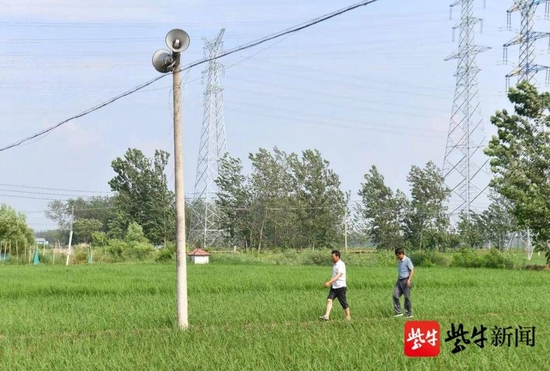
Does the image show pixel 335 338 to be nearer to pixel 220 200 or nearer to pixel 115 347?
pixel 115 347

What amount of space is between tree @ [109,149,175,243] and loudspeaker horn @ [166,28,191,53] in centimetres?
4857

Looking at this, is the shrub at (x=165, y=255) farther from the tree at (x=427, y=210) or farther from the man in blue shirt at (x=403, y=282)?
the man in blue shirt at (x=403, y=282)

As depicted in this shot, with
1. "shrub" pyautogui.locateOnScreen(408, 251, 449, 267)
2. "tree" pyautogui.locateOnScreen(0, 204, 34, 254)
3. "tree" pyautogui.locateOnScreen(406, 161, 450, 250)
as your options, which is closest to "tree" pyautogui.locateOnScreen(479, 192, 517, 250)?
"tree" pyautogui.locateOnScreen(406, 161, 450, 250)

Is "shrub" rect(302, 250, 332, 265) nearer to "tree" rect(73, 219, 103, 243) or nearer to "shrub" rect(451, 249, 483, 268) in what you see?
"shrub" rect(451, 249, 483, 268)

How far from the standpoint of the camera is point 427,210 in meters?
51.6

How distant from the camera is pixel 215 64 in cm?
4169

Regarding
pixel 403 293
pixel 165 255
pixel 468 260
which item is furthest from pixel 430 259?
pixel 403 293

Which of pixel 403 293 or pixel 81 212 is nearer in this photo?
pixel 403 293

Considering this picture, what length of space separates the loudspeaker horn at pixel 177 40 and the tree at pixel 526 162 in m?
24.3

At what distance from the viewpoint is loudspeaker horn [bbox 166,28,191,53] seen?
38.4ft

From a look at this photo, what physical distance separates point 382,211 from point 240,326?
140ft

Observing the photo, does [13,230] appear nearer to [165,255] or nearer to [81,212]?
[165,255]

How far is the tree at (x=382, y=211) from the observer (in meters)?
52.0

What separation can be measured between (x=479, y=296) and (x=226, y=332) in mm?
8915
